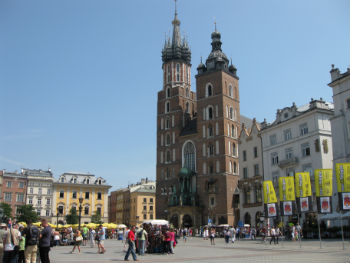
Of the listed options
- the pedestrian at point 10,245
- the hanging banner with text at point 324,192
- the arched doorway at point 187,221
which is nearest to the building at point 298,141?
the hanging banner with text at point 324,192

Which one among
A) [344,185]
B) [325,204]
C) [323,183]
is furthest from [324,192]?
[344,185]

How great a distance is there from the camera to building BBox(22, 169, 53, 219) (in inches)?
3250

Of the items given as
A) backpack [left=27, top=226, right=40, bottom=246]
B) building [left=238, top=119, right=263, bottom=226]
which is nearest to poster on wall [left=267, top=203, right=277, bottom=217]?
building [left=238, top=119, right=263, bottom=226]

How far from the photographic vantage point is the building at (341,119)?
120 feet

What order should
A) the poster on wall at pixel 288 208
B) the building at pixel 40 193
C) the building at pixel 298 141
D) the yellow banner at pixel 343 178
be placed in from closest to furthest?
the yellow banner at pixel 343 178, the poster on wall at pixel 288 208, the building at pixel 298 141, the building at pixel 40 193

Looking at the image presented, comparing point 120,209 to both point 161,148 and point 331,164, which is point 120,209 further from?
point 331,164

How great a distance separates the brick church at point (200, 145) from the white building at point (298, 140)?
611 inches

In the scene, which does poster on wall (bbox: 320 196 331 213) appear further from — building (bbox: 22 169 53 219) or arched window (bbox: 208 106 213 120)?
building (bbox: 22 169 53 219)

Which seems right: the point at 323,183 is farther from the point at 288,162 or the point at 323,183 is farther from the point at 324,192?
the point at 288,162

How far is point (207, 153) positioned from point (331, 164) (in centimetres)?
2834

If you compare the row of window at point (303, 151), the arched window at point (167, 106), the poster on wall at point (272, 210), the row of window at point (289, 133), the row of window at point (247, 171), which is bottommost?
the poster on wall at point (272, 210)

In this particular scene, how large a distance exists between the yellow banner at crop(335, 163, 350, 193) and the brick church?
3524 centimetres

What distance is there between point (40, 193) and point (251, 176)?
168 feet

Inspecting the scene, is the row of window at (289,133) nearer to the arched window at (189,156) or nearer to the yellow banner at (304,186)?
the yellow banner at (304,186)
